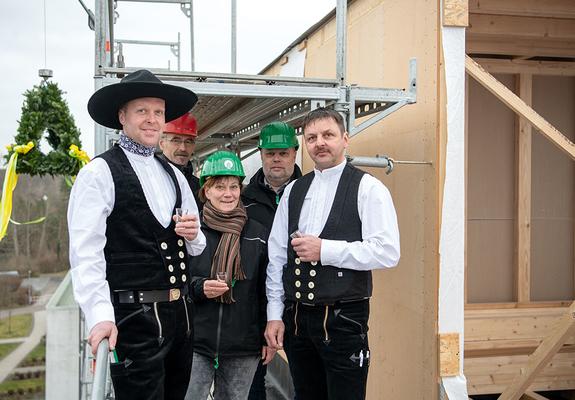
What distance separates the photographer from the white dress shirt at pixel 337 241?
8.05ft

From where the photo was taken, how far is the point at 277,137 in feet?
10.8

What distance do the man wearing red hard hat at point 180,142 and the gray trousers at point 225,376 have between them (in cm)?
129

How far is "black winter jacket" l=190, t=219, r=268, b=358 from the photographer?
2.72 m

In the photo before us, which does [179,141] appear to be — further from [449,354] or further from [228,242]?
[449,354]

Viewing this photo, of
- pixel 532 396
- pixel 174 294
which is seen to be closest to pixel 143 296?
pixel 174 294

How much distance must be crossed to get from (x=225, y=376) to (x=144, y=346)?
75 centimetres

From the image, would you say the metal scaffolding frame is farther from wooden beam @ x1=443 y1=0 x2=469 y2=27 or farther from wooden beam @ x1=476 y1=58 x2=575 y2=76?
wooden beam @ x1=476 y1=58 x2=575 y2=76

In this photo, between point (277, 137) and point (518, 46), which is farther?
point (518, 46)

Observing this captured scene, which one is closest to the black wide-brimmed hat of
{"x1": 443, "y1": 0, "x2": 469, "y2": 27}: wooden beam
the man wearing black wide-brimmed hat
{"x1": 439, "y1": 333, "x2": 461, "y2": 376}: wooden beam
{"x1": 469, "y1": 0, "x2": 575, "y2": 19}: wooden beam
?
the man wearing black wide-brimmed hat

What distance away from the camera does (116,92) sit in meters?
2.24

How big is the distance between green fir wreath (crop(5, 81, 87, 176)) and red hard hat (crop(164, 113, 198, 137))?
7.39 ft

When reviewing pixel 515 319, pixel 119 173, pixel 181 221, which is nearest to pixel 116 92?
pixel 119 173

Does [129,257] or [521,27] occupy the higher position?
[521,27]

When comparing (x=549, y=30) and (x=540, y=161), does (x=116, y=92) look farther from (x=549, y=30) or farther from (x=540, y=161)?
(x=540, y=161)
